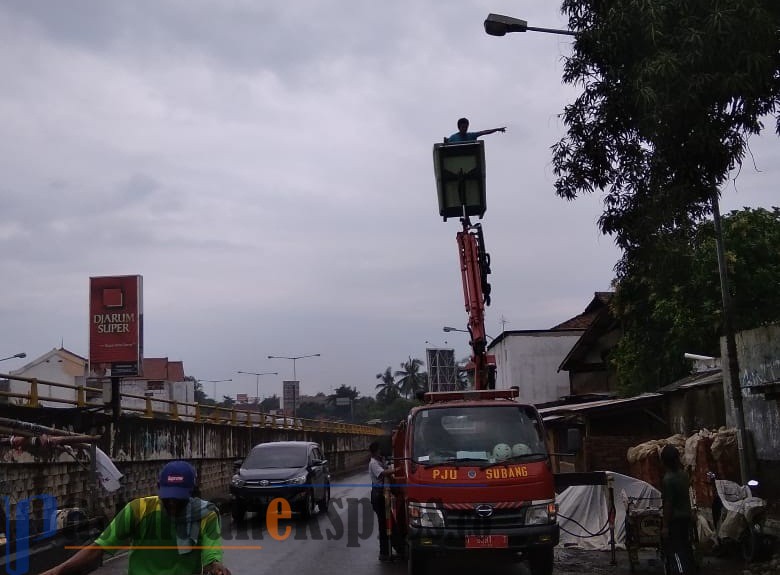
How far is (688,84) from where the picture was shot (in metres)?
8.00

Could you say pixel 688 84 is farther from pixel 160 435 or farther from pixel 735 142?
pixel 160 435

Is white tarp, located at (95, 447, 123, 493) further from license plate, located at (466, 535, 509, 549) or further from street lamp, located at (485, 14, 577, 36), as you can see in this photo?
street lamp, located at (485, 14, 577, 36)

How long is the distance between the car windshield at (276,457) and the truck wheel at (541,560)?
1010 cm

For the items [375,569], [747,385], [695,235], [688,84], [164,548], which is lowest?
[375,569]

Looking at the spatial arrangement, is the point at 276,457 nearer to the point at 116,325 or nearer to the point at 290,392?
the point at 116,325

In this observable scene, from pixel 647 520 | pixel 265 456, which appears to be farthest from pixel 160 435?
pixel 647 520

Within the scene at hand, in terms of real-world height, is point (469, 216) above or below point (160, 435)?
above

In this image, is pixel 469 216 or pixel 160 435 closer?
pixel 469 216

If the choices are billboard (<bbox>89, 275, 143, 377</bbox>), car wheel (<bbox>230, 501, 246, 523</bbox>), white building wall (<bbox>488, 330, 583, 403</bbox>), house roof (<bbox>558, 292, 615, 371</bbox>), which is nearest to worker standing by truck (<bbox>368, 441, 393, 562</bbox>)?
car wheel (<bbox>230, 501, 246, 523</bbox>)

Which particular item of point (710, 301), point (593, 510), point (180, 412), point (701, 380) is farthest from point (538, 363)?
point (593, 510)

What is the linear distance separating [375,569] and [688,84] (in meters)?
7.51

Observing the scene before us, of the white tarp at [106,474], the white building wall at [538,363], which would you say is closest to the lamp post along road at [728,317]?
the white tarp at [106,474]

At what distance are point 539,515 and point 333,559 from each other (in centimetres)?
405

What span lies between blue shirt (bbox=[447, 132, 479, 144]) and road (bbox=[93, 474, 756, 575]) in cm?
628
